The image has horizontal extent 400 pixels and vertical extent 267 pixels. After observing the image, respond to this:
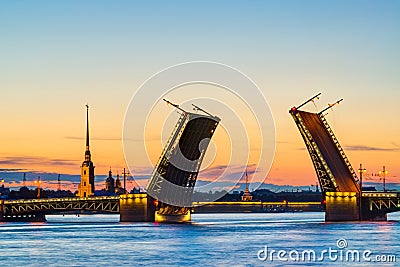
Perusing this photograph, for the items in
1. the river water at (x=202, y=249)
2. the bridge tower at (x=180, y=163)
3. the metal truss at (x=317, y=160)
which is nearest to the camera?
the river water at (x=202, y=249)

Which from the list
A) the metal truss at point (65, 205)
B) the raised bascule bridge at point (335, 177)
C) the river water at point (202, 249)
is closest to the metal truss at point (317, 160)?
the raised bascule bridge at point (335, 177)

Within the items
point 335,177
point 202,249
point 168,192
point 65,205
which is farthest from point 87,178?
point 202,249

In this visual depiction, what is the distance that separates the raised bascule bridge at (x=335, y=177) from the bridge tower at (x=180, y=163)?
8.01 meters

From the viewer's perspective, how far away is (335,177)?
79125 mm

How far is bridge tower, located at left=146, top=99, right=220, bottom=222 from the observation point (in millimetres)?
76625

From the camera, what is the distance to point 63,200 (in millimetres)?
95312

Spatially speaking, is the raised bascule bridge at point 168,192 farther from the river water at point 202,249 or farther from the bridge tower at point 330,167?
the river water at point 202,249

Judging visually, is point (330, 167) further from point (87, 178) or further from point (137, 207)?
point (87, 178)

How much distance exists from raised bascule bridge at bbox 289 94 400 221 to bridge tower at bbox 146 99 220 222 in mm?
8006
